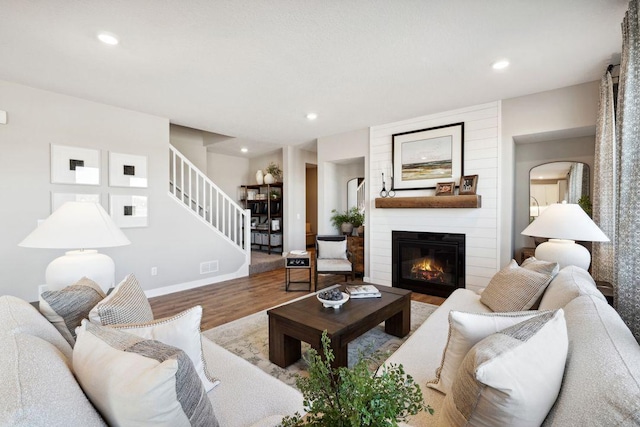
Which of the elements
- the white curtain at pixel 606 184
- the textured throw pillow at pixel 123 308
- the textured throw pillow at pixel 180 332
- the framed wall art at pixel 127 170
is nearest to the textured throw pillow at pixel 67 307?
the textured throw pillow at pixel 123 308

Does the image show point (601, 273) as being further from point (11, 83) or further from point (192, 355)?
point (11, 83)

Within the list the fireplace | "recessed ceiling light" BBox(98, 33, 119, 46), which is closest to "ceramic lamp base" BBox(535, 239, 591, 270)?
the fireplace

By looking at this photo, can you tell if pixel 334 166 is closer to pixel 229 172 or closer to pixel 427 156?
pixel 427 156

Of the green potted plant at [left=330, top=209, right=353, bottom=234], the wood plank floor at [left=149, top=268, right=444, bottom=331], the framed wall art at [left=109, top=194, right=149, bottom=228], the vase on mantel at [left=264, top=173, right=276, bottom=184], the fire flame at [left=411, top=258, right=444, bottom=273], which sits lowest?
the wood plank floor at [left=149, top=268, right=444, bottom=331]

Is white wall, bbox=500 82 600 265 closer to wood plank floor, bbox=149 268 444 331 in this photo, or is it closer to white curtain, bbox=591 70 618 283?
white curtain, bbox=591 70 618 283

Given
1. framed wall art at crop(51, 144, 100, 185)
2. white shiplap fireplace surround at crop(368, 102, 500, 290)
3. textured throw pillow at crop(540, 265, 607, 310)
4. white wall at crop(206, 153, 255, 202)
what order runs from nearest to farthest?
textured throw pillow at crop(540, 265, 607, 310)
framed wall art at crop(51, 144, 100, 185)
white shiplap fireplace surround at crop(368, 102, 500, 290)
white wall at crop(206, 153, 255, 202)

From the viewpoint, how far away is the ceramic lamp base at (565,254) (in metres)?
2.45

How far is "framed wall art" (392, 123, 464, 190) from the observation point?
12.8ft

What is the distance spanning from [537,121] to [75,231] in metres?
4.51

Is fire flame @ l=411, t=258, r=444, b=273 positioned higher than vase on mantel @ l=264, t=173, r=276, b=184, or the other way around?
vase on mantel @ l=264, t=173, r=276, b=184

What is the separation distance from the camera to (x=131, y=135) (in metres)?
3.88

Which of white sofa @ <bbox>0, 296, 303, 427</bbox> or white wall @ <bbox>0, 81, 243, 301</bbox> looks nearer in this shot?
white sofa @ <bbox>0, 296, 303, 427</bbox>

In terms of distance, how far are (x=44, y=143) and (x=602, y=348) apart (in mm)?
4805

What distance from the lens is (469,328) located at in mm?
1112
